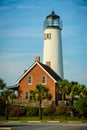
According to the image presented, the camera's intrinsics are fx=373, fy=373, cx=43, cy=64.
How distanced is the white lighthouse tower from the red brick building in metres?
6.15

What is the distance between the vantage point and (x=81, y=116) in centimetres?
4084

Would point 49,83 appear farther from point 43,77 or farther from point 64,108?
point 64,108

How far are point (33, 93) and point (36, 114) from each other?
2.61m

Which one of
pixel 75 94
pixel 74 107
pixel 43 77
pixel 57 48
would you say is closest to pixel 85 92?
pixel 75 94

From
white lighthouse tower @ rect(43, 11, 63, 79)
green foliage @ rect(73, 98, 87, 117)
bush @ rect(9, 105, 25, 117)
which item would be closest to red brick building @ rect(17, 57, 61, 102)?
white lighthouse tower @ rect(43, 11, 63, 79)

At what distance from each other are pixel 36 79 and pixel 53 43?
9.36 m

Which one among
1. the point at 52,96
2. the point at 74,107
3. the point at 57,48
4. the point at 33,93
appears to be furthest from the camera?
the point at 57,48

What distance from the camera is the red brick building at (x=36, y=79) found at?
A: 50.1 metres

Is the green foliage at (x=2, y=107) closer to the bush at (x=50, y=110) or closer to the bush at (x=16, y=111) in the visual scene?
the bush at (x=16, y=111)

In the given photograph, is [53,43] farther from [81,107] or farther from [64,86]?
[81,107]

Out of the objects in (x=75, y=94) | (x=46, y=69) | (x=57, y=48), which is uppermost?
(x=57, y=48)

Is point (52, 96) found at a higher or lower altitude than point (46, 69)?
lower

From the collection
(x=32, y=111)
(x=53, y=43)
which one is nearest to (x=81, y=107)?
(x=32, y=111)

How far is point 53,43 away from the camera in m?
58.8
